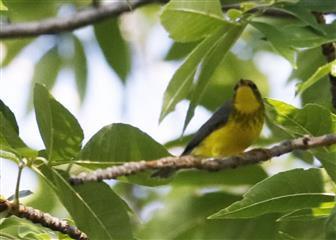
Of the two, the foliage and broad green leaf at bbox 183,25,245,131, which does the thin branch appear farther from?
broad green leaf at bbox 183,25,245,131

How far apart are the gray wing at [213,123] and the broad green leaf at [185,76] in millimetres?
811

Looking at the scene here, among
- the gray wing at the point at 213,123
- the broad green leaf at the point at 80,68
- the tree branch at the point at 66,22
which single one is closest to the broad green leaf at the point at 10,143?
the gray wing at the point at 213,123

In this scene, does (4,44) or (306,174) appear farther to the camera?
(4,44)

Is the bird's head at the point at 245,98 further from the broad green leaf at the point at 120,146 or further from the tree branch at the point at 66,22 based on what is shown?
the broad green leaf at the point at 120,146

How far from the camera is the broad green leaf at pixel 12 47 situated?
10.7 feet

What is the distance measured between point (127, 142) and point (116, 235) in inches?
7.0

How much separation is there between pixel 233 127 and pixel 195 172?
77 cm

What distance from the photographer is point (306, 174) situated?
1.55 meters

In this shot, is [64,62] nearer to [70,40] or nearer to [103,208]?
[70,40]

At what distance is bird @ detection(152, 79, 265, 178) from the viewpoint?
2717mm

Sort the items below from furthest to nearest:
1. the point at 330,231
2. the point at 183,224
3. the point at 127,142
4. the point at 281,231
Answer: the point at 183,224, the point at 281,231, the point at 127,142, the point at 330,231

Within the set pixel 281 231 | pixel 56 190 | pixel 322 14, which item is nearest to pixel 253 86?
pixel 322 14

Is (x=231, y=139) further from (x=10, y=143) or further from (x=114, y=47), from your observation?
(x=10, y=143)

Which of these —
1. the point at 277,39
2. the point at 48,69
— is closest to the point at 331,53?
the point at 277,39
